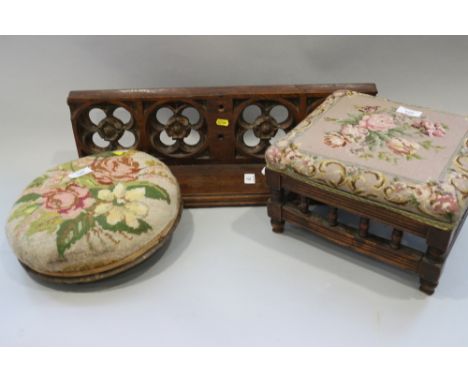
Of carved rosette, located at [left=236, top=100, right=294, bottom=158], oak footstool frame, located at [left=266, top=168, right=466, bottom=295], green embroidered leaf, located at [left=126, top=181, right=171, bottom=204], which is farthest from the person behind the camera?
carved rosette, located at [left=236, top=100, right=294, bottom=158]

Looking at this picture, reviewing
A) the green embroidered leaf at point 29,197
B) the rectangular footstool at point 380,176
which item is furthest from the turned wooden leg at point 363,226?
the green embroidered leaf at point 29,197

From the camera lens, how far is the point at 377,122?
5.39ft

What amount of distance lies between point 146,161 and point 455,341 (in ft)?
3.66

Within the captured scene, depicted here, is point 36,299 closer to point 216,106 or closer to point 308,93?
point 216,106

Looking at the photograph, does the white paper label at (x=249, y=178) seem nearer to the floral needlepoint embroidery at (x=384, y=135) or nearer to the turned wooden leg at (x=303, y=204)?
the turned wooden leg at (x=303, y=204)

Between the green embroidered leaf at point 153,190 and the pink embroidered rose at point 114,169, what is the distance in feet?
0.15

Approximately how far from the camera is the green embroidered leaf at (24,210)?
5.26 ft

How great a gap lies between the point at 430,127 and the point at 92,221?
1.07 metres

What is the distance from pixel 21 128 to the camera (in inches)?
92.5

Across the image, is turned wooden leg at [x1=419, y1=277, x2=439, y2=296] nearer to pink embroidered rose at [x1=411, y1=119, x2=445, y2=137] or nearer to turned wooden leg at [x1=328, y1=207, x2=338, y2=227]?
turned wooden leg at [x1=328, y1=207, x2=338, y2=227]

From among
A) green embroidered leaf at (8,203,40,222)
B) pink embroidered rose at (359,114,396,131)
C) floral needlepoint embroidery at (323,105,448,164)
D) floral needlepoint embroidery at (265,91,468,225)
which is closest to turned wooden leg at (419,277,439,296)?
floral needlepoint embroidery at (265,91,468,225)

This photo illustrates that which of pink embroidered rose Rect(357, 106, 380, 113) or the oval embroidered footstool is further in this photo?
pink embroidered rose Rect(357, 106, 380, 113)

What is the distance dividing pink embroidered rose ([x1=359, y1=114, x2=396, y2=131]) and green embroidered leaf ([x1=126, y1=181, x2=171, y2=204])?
66cm

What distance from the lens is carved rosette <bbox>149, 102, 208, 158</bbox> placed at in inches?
76.0
